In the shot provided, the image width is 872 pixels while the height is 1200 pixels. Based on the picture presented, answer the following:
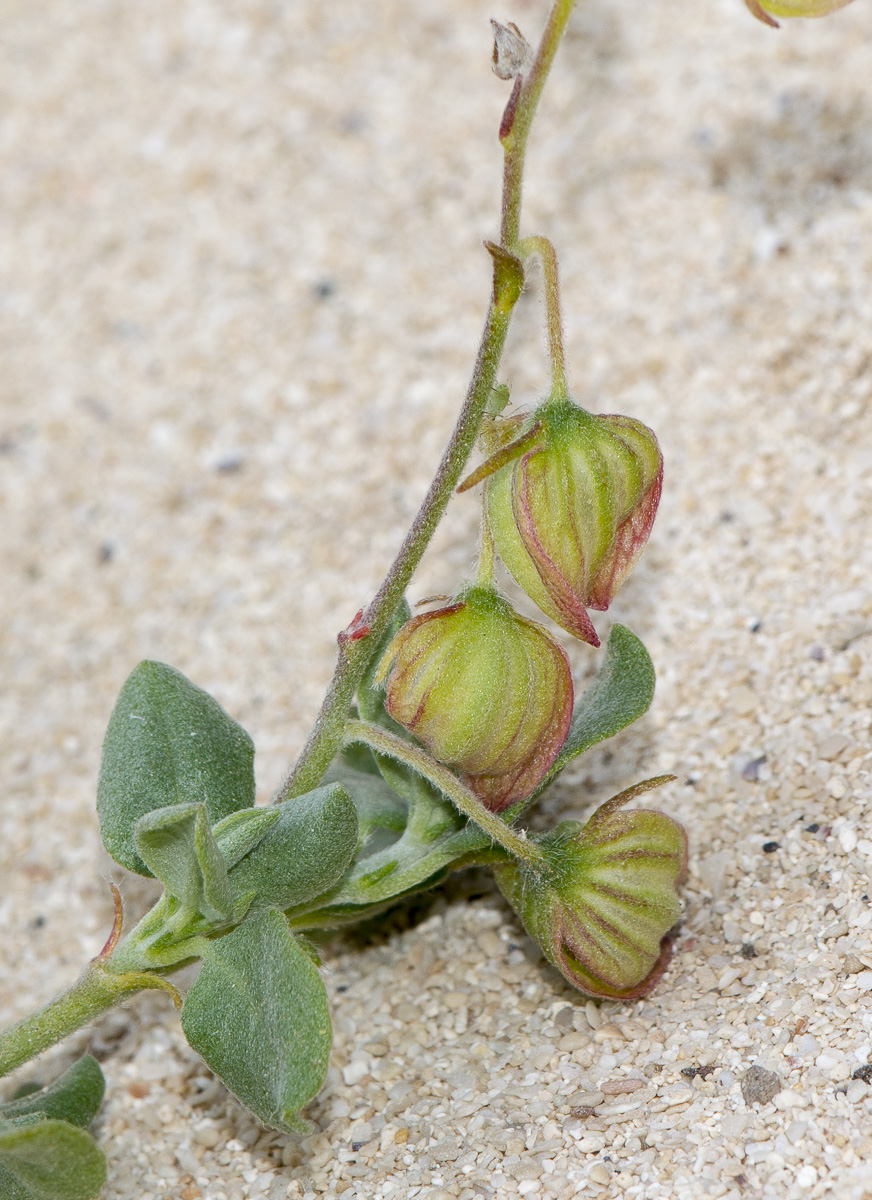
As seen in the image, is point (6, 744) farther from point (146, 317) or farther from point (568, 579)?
point (568, 579)

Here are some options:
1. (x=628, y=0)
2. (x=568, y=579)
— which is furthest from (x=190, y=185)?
(x=568, y=579)

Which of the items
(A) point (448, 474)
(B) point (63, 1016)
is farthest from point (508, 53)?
(B) point (63, 1016)

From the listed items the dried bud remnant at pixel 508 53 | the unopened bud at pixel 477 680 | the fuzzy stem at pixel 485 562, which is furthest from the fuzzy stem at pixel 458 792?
the dried bud remnant at pixel 508 53

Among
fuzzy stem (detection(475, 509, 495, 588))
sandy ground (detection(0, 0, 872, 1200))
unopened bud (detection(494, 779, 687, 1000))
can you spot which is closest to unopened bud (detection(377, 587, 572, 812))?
fuzzy stem (detection(475, 509, 495, 588))

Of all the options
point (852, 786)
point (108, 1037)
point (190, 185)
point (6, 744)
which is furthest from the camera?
point (190, 185)

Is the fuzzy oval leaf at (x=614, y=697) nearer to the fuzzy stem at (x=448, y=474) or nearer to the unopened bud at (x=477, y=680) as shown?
the unopened bud at (x=477, y=680)

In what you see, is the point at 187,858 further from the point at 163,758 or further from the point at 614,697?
the point at 614,697
